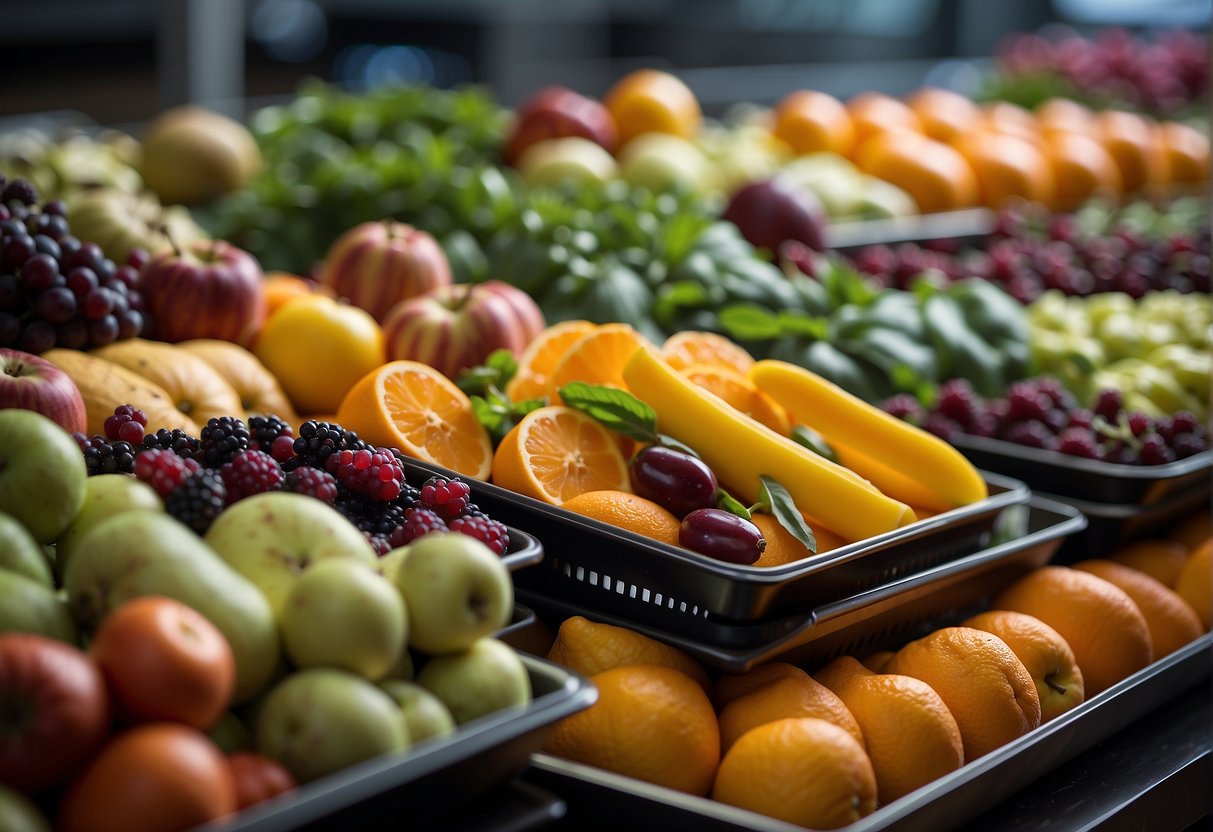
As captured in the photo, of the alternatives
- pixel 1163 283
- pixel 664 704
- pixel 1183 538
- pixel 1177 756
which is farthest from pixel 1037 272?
pixel 664 704

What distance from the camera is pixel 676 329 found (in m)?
2.10

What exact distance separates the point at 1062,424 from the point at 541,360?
884mm

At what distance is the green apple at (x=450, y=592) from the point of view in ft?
3.26

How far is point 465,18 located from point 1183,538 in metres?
6.27

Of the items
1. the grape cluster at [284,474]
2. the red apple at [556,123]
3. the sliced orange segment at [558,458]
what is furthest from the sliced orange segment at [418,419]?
the red apple at [556,123]

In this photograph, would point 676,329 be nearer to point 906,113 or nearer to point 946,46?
point 906,113

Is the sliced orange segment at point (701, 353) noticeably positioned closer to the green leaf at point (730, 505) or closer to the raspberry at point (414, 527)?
the green leaf at point (730, 505)

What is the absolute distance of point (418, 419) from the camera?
147 centimetres

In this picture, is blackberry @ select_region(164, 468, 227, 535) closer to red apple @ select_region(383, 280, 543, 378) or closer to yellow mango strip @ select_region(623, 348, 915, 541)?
yellow mango strip @ select_region(623, 348, 915, 541)

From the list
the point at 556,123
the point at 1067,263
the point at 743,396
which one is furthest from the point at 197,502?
the point at 1067,263

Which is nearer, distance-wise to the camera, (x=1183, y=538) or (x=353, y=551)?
(x=353, y=551)

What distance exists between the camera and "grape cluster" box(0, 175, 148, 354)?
149 cm

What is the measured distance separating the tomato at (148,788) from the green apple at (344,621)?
120 millimetres

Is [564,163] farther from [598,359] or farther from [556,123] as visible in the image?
[598,359]
